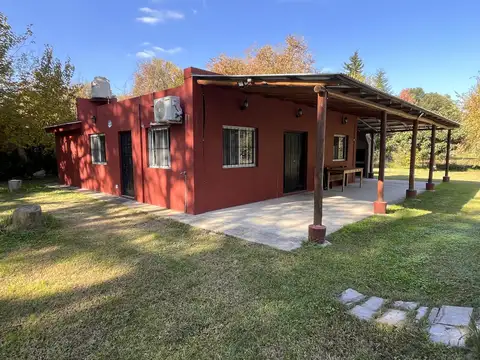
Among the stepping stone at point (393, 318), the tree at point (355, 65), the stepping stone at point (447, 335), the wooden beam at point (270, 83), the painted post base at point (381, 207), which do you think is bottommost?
the stepping stone at point (393, 318)

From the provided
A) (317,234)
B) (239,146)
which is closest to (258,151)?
(239,146)

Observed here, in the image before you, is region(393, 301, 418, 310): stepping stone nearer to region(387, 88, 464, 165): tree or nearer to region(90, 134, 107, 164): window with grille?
region(90, 134, 107, 164): window with grille

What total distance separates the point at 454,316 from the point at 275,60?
24922mm

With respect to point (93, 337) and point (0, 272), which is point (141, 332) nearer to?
point (93, 337)

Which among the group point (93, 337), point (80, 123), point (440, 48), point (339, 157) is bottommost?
point (93, 337)

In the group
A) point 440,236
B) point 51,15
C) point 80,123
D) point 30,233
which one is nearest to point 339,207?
point 440,236

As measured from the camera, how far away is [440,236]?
4812 millimetres

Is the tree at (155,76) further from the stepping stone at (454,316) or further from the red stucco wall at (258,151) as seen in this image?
the stepping stone at (454,316)

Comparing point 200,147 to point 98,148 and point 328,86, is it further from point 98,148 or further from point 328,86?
point 98,148

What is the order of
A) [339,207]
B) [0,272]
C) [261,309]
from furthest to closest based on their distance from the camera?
[339,207] → [0,272] → [261,309]

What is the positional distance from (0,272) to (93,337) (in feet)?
7.23

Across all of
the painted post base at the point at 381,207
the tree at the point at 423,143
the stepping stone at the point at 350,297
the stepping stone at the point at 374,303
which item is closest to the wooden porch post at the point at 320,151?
the stepping stone at the point at 350,297

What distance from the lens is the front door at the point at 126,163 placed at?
8688 millimetres

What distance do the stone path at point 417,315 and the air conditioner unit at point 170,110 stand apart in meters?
4.94
